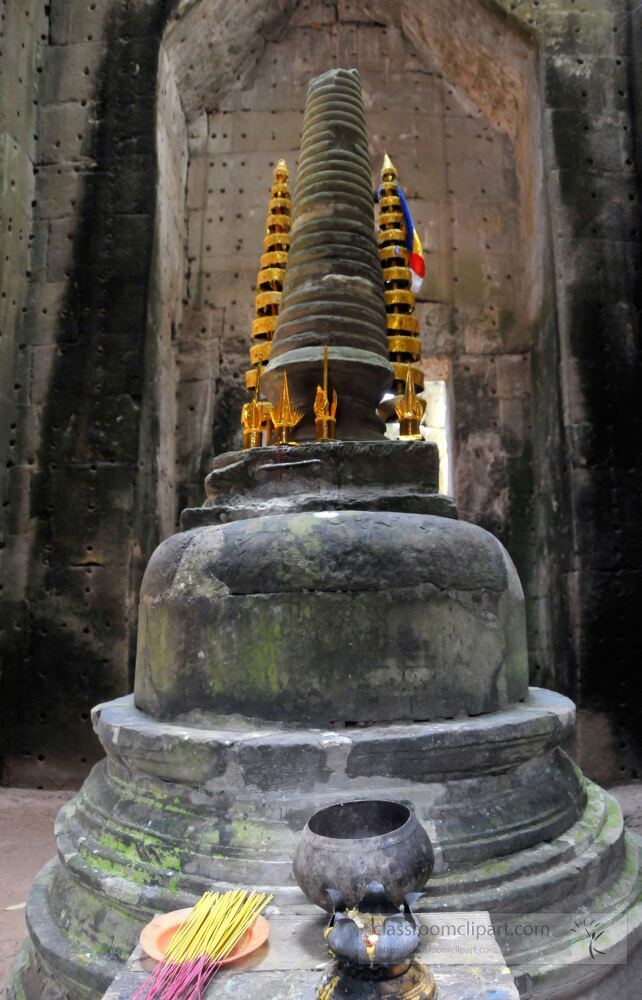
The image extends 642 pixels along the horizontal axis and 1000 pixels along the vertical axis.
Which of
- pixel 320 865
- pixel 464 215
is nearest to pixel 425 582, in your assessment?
pixel 320 865

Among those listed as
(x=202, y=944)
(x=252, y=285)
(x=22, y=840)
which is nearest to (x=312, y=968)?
(x=202, y=944)

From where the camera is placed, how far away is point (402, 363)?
4.59 metres

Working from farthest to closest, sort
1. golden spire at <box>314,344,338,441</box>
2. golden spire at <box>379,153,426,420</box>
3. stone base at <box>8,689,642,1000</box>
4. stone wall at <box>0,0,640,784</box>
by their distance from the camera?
stone wall at <box>0,0,640,784</box>, golden spire at <box>379,153,426,420</box>, golden spire at <box>314,344,338,441</box>, stone base at <box>8,689,642,1000</box>

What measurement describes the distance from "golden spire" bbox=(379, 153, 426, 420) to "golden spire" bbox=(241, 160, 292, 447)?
718mm

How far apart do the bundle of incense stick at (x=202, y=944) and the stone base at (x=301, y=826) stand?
242mm

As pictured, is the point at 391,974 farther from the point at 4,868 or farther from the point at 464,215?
the point at 464,215

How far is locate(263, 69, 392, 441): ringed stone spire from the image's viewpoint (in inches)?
155

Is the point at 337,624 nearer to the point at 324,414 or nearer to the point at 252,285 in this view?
the point at 324,414

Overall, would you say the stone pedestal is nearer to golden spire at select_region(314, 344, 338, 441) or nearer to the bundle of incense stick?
the bundle of incense stick

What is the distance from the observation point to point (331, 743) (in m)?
2.35

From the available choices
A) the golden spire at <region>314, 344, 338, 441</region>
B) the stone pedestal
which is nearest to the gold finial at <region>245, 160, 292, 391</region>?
the golden spire at <region>314, 344, 338, 441</region>

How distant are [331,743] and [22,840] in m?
3.60

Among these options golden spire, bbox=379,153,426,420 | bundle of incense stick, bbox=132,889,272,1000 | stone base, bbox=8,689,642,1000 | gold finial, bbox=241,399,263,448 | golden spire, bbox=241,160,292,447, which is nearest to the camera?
bundle of incense stick, bbox=132,889,272,1000

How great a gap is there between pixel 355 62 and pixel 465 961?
963 cm
